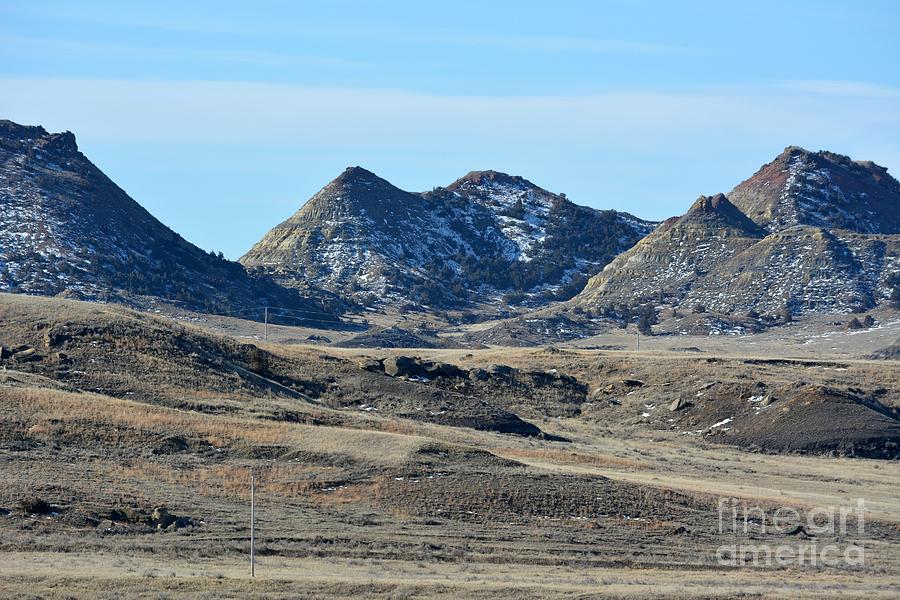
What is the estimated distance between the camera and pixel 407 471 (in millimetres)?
56469

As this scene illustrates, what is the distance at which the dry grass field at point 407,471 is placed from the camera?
138ft

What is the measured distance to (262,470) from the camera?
5716 cm

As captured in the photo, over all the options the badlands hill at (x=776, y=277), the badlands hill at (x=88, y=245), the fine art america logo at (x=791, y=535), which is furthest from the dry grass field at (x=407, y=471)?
the badlands hill at (x=776, y=277)

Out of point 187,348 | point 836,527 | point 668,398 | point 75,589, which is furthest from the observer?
point 668,398

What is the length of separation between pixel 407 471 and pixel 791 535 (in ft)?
47.6

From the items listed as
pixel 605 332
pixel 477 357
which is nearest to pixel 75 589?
pixel 477 357

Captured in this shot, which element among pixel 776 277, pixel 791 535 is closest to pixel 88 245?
pixel 776 277

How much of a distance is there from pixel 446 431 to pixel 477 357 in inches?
1411

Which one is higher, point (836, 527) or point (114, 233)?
point (114, 233)

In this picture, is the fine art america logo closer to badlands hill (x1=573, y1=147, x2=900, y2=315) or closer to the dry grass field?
the dry grass field

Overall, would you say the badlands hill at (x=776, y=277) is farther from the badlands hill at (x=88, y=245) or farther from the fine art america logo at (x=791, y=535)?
the fine art america logo at (x=791, y=535)

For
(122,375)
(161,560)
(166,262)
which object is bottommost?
(161,560)

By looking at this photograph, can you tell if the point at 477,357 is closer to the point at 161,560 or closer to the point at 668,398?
the point at 668,398

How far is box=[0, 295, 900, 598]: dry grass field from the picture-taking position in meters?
42.0
